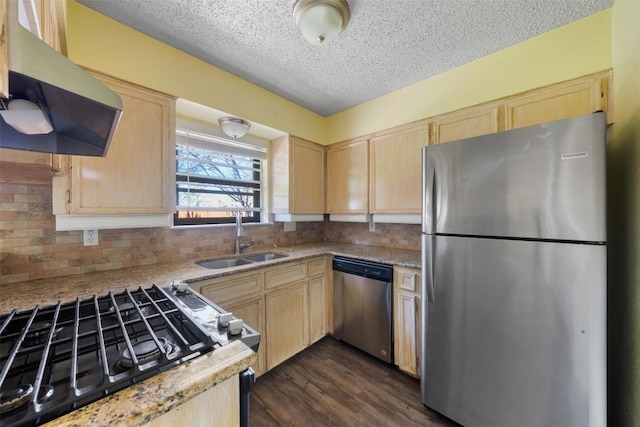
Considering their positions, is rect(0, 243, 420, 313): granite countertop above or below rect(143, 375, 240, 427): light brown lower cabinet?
above

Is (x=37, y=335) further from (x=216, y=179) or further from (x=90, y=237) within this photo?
(x=216, y=179)

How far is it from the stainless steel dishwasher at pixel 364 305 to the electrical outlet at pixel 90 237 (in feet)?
6.11

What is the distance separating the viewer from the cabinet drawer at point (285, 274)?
6.27 feet

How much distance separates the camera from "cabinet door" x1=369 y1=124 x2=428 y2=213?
210 cm

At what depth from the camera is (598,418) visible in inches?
40.2

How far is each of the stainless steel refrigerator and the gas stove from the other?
1.20 metres

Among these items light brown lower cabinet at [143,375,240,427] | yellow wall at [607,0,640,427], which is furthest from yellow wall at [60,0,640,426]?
light brown lower cabinet at [143,375,240,427]

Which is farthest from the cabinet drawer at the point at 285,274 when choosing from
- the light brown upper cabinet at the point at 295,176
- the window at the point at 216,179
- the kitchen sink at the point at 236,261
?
the window at the point at 216,179

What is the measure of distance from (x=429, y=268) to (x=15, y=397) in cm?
166

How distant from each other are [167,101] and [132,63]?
0.26 m

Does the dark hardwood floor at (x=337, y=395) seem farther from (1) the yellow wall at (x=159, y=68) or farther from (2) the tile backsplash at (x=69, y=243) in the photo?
(1) the yellow wall at (x=159, y=68)

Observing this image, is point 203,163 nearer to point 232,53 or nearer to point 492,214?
point 232,53

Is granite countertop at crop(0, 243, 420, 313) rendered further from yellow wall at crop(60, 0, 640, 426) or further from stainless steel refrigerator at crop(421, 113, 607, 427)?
yellow wall at crop(60, 0, 640, 426)

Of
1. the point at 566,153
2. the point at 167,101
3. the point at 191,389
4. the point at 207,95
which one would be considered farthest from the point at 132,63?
the point at 566,153
